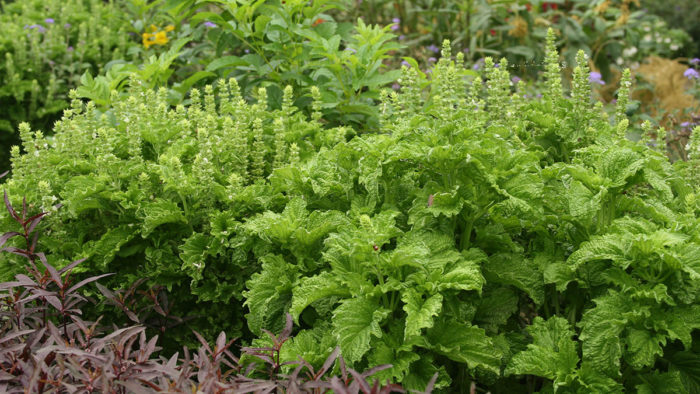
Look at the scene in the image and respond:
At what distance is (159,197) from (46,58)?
137 inches

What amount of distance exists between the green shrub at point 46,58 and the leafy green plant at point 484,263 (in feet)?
11.5

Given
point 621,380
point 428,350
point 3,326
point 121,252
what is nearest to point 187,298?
point 121,252

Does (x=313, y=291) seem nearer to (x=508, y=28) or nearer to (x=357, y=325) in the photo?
(x=357, y=325)

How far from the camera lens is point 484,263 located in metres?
2.31

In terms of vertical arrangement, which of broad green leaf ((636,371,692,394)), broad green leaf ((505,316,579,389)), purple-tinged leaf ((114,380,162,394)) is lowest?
broad green leaf ((636,371,692,394))

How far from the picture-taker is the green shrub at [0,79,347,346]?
2600 mm

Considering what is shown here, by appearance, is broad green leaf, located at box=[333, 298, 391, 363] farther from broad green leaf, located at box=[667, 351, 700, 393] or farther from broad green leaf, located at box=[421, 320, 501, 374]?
broad green leaf, located at box=[667, 351, 700, 393]

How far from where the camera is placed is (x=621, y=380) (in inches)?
85.7

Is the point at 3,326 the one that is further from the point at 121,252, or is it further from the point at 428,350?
the point at 428,350

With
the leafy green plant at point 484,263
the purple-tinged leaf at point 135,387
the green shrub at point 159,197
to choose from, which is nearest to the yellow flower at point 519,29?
the green shrub at point 159,197

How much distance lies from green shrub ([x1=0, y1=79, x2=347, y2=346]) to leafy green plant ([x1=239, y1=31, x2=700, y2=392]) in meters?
0.26

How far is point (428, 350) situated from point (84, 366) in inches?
39.0

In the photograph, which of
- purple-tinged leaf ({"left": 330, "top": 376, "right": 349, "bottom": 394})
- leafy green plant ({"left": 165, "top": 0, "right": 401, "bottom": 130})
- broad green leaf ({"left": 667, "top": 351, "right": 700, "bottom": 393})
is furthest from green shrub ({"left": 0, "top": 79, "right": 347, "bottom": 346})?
broad green leaf ({"left": 667, "top": 351, "right": 700, "bottom": 393})

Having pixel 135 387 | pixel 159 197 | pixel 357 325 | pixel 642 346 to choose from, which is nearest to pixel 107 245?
pixel 159 197
